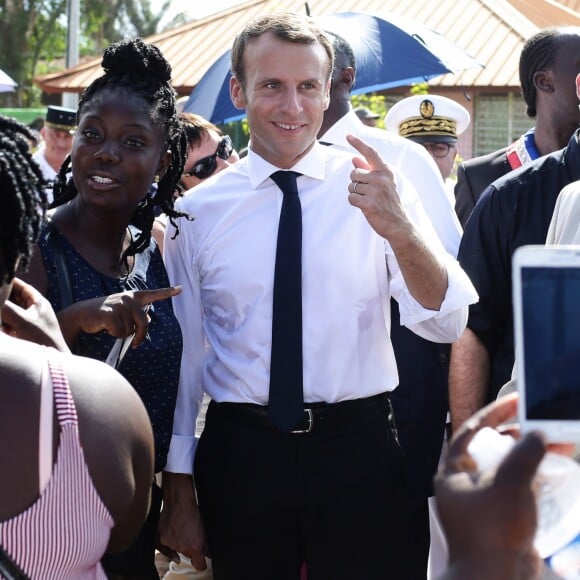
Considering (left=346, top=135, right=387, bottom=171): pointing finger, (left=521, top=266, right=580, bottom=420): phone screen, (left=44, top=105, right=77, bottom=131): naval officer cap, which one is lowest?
(left=521, top=266, right=580, bottom=420): phone screen

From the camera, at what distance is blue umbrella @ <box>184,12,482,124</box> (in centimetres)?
612

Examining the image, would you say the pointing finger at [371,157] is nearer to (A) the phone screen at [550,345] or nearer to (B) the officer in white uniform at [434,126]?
(A) the phone screen at [550,345]

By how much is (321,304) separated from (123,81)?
928 millimetres

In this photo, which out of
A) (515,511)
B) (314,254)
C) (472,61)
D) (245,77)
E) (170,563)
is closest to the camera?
(515,511)

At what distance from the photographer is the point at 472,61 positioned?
6.68 meters

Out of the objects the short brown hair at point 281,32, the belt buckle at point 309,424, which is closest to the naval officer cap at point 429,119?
the short brown hair at point 281,32

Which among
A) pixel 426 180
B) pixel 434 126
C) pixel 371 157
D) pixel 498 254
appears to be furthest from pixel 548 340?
pixel 434 126

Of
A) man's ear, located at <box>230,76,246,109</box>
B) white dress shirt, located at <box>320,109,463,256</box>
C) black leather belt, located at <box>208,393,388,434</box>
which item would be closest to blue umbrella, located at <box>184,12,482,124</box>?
white dress shirt, located at <box>320,109,463,256</box>

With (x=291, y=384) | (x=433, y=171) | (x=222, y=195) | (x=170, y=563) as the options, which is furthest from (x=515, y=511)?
(x=170, y=563)

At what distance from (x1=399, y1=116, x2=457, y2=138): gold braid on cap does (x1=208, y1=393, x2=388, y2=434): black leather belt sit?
4.09 m

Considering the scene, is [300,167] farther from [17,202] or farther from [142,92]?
[17,202]

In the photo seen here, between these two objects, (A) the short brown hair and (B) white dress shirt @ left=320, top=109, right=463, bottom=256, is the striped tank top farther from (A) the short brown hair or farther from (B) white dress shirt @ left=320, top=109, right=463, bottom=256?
(B) white dress shirt @ left=320, top=109, right=463, bottom=256

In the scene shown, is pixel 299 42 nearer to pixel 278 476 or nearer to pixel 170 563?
pixel 278 476

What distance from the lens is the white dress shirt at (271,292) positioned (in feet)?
10.4
